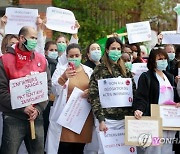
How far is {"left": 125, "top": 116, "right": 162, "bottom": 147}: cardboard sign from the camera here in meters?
6.02

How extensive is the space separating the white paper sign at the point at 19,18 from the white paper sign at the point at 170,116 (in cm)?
243

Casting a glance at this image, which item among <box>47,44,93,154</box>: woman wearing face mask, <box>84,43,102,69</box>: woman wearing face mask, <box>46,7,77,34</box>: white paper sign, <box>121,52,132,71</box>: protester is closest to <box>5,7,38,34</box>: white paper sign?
<box>46,7,77,34</box>: white paper sign

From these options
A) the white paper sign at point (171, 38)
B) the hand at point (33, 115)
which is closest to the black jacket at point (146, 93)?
the hand at point (33, 115)

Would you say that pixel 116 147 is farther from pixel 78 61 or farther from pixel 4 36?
pixel 4 36

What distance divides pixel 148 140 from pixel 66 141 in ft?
4.05

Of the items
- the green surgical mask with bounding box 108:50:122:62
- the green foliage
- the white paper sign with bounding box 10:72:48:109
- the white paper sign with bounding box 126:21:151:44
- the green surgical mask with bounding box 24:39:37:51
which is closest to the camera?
the white paper sign with bounding box 10:72:48:109

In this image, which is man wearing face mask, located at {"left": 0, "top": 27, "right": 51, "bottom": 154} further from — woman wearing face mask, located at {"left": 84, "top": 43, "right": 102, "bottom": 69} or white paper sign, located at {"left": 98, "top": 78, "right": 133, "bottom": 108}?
woman wearing face mask, located at {"left": 84, "top": 43, "right": 102, "bottom": 69}

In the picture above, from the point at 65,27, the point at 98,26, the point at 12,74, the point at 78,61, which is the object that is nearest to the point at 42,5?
the point at 98,26

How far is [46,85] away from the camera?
5.89 metres

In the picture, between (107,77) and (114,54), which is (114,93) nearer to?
(107,77)

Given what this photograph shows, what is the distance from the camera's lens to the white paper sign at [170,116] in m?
6.21

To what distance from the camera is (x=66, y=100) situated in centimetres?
662

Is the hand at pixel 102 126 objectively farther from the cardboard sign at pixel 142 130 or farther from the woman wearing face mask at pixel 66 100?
the woman wearing face mask at pixel 66 100

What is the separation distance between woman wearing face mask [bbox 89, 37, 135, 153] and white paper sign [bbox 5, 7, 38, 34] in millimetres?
1559
